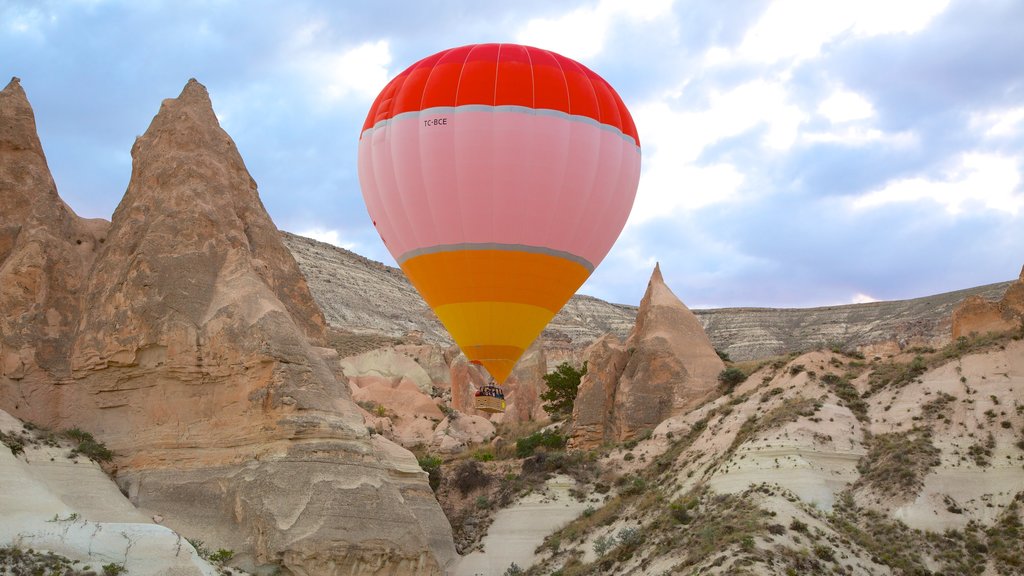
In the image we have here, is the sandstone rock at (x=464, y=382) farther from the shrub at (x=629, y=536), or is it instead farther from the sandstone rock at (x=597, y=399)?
the shrub at (x=629, y=536)

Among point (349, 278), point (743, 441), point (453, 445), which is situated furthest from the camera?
point (349, 278)

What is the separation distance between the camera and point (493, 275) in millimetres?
33219

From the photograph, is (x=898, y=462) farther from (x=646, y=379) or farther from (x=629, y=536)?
(x=646, y=379)

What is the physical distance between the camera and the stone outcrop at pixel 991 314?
33531 mm

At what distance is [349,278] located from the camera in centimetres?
10850

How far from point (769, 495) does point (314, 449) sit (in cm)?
1187

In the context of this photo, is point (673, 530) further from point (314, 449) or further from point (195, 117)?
point (195, 117)

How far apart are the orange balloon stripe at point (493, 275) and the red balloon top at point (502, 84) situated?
179 inches

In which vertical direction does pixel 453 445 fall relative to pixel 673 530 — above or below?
above

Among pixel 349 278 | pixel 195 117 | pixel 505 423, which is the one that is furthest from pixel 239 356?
pixel 349 278

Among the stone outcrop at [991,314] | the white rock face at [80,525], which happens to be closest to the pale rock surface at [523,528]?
the white rock face at [80,525]

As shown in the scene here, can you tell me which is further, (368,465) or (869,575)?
(368,465)

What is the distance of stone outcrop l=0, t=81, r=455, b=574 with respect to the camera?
26.9 m

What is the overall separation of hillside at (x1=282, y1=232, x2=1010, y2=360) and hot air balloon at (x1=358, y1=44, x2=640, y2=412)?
52.0 metres
